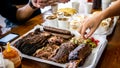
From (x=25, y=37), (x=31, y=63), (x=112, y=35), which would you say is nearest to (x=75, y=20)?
(x=112, y=35)

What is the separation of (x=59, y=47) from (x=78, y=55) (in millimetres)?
150

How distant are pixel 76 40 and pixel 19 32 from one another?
46cm

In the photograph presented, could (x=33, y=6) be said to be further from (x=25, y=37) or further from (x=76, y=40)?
(x=76, y=40)

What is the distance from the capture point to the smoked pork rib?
3.13ft

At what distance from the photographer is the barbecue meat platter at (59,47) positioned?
101 centimetres

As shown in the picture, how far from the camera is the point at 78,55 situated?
3.26 ft

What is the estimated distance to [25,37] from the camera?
4.07ft

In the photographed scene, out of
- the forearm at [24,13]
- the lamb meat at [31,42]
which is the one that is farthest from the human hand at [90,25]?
the forearm at [24,13]

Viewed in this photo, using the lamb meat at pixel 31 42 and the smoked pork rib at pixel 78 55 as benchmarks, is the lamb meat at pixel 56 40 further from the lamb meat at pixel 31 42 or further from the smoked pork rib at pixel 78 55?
the smoked pork rib at pixel 78 55

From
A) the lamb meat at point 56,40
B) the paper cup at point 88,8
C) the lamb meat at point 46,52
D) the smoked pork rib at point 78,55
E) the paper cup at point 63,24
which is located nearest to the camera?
the smoked pork rib at point 78,55

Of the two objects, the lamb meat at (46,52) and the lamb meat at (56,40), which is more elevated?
the lamb meat at (56,40)

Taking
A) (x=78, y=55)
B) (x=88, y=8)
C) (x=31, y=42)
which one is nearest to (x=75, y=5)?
(x=88, y=8)

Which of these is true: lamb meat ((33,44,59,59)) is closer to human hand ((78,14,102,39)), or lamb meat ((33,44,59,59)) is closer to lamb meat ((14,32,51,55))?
lamb meat ((14,32,51,55))

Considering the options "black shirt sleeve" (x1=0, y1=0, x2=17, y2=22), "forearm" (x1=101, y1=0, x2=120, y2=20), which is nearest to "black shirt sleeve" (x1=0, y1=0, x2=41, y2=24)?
"black shirt sleeve" (x1=0, y1=0, x2=17, y2=22)
